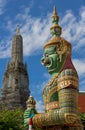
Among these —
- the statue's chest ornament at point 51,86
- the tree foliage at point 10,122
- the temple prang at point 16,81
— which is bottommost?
the tree foliage at point 10,122

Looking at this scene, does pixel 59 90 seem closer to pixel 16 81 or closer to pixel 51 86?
pixel 51 86

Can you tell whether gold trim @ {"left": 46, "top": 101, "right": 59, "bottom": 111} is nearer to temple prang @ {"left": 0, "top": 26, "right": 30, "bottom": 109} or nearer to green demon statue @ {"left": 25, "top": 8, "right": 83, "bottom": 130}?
green demon statue @ {"left": 25, "top": 8, "right": 83, "bottom": 130}

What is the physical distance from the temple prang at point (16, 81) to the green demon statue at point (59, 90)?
2774 centimetres

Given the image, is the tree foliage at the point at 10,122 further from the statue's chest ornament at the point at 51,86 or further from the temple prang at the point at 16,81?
the temple prang at the point at 16,81

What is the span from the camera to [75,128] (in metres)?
14.1

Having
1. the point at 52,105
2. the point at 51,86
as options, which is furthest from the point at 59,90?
the point at 52,105

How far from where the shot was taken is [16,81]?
44.7m

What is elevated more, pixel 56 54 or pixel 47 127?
pixel 56 54

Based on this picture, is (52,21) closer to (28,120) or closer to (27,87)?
(28,120)

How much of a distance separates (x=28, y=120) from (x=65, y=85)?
2455 mm

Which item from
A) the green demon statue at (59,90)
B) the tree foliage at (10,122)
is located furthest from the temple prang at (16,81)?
Result: the green demon statue at (59,90)

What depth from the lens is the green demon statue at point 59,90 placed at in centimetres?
1375

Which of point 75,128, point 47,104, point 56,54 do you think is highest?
point 56,54

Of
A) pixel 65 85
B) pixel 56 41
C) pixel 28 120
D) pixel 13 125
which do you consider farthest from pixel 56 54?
pixel 13 125
